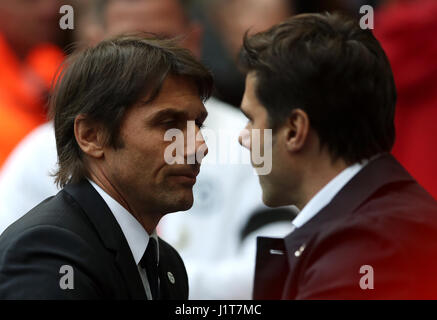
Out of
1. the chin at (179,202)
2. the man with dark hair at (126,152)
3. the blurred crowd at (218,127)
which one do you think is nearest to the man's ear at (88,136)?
the man with dark hair at (126,152)

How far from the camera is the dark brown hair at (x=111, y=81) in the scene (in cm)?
261

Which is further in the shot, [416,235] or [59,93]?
[59,93]

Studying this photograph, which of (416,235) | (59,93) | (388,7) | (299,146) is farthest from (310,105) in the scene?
(388,7)

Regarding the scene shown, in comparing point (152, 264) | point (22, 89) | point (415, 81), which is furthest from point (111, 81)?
point (22, 89)

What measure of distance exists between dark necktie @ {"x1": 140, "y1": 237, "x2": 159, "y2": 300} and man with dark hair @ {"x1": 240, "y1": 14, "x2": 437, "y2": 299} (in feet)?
0.97

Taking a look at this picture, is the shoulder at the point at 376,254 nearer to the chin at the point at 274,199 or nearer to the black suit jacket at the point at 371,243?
the black suit jacket at the point at 371,243

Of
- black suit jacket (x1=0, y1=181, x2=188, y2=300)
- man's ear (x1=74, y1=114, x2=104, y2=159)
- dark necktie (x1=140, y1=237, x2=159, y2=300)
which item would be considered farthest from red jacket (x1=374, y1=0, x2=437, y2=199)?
black suit jacket (x1=0, y1=181, x2=188, y2=300)

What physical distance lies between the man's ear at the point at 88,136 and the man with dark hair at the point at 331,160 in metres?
0.44

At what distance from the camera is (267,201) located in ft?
8.41

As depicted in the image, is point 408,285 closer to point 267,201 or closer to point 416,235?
point 416,235

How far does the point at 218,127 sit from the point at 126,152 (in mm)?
1601

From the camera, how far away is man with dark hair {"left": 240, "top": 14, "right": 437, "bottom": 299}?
7.45 feet

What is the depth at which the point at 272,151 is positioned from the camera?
250cm

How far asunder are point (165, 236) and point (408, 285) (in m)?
1.95
